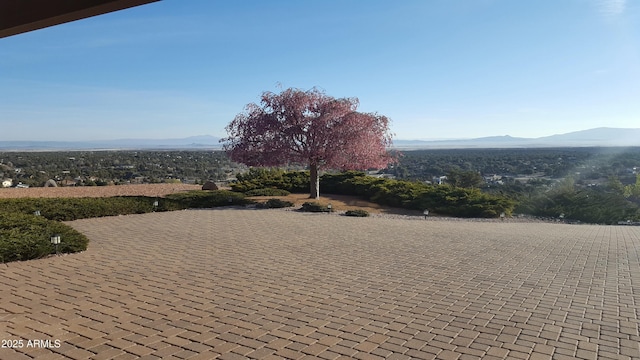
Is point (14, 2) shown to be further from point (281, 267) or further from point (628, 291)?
point (628, 291)

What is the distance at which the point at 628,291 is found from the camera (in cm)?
599

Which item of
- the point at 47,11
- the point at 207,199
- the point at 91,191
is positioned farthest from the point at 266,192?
the point at 47,11

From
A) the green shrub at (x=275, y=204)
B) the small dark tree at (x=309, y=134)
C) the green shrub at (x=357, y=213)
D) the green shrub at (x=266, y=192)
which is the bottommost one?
the green shrub at (x=357, y=213)

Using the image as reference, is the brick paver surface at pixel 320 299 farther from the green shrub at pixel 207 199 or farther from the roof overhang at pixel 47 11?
the green shrub at pixel 207 199

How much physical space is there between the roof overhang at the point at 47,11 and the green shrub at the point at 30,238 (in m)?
5.01

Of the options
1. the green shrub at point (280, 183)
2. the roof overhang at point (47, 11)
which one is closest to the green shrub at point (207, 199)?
the green shrub at point (280, 183)

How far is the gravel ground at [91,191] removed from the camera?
674 inches

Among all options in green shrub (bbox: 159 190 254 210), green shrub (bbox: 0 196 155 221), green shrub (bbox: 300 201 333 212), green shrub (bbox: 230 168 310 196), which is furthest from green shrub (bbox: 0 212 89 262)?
green shrub (bbox: 230 168 310 196)

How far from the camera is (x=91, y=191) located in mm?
18672

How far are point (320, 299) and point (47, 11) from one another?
3.88 meters

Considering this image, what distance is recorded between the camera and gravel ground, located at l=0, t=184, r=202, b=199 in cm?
1711

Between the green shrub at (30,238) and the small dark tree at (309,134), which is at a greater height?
the small dark tree at (309,134)

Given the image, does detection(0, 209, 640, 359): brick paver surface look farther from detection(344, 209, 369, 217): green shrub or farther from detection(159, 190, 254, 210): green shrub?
detection(159, 190, 254, 210): green shrub

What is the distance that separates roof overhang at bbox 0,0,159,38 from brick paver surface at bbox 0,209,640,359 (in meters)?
2.57
